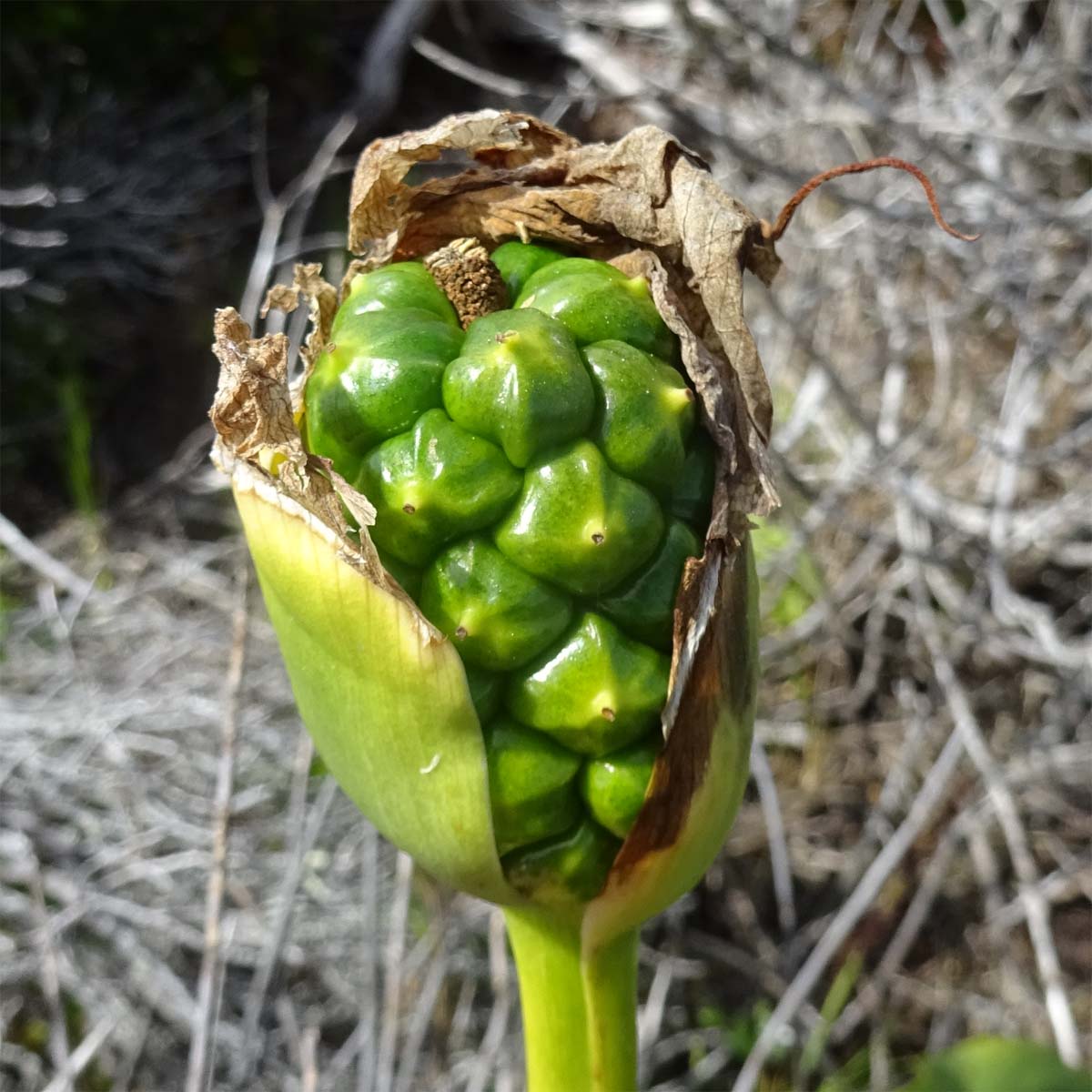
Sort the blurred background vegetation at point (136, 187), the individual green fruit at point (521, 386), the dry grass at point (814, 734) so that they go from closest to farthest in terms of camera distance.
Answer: the individual green fruit at point (521, 386)
the dry grass at point (814, 734)
the blurred background vegetation at point (136, 187)

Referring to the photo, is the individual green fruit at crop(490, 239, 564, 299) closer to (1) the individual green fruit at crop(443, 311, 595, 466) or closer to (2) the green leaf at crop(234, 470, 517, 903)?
(1) the individual green fruit at crop(443, 311, 595, 466)

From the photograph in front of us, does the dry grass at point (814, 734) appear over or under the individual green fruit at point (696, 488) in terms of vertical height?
under

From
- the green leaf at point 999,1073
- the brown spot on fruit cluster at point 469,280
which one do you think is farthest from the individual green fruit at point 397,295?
the green leaf at point 999,1073

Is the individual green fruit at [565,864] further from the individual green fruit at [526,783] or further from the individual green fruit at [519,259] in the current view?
the individual green fruit at [519,259]

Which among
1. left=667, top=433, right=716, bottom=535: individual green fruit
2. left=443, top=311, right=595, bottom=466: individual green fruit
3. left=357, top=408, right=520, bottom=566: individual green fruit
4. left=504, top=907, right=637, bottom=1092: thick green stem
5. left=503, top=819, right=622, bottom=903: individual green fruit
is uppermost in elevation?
left=443, top=311, right=595, bottom=466: individual green fruit

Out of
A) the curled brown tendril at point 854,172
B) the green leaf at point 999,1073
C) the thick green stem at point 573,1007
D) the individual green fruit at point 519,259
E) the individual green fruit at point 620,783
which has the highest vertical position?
the curled brown tendril at point 854,172

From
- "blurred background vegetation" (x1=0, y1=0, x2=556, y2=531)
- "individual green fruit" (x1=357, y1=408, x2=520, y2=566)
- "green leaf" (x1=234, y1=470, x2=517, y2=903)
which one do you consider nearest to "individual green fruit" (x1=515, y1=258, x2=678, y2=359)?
"individual green fruit" (x1=357, y1=408, x2=520, y2=566)

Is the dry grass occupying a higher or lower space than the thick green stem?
lower
